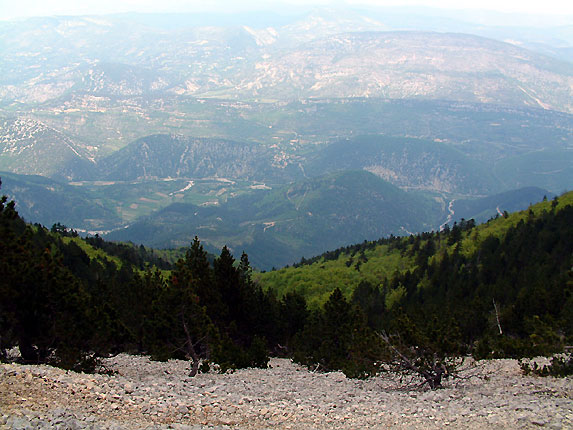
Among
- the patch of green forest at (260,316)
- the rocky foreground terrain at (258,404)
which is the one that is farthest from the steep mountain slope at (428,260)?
the rocky foreground terrain at (258,404)

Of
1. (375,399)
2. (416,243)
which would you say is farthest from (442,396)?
(416,243)

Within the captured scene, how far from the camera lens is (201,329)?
39.2 metres

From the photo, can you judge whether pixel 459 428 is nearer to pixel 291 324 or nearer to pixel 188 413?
pixel 188 413

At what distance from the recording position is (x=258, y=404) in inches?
1039

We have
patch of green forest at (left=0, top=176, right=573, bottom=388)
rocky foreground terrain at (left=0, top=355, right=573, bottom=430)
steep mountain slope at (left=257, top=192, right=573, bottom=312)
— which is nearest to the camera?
rocky foreground terrain at (left=0, top=355, right=573, bottom=430)

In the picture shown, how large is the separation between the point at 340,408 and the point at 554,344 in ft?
66.3

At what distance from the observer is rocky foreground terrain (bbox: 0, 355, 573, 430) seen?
71.5 feet

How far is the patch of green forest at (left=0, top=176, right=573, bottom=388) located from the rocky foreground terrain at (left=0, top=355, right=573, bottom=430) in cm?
492

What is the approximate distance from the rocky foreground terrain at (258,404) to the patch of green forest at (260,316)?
492 centimetres

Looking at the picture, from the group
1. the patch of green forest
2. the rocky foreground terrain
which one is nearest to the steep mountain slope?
the patch of green forest

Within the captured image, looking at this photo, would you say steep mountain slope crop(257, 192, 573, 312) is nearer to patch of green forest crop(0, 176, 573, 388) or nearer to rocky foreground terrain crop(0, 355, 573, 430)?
patch of green forest crop(0, 176, 573, 388)

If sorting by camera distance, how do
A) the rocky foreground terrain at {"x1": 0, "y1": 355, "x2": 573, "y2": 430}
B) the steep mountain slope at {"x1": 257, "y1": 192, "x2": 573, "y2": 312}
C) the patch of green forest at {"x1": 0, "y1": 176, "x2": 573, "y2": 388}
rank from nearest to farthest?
the rocky foreground terrain at {"x1": 0, "y1": 355, "x2": 573, "y2": 430} → the patch of green forest at {"x1": 0, "y1": 176, "x2": 573, "y2": 388} → the steep mountain slope at {"x1": 257, "y1": 192, "x2": 573, "y2": 312}

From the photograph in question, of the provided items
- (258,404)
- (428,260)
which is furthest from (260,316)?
(428,260)

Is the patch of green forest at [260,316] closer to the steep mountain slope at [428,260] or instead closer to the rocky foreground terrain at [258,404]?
the steep mountain slope at [428,260]
